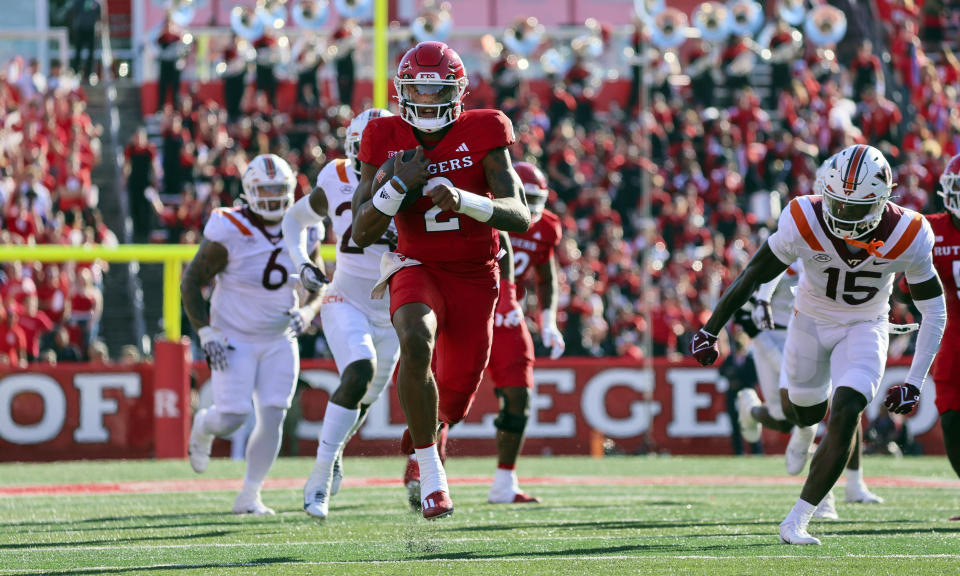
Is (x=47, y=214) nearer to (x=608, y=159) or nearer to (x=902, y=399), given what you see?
(x=608, y=159)

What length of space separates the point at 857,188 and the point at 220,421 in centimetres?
374

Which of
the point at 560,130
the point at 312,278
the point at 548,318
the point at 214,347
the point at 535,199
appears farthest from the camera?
the point at 560,130

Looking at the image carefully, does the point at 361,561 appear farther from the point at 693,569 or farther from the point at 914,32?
the point at 914,32

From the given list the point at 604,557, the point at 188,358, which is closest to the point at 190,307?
the point at 604,557

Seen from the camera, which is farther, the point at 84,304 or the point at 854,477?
the point at 84,304

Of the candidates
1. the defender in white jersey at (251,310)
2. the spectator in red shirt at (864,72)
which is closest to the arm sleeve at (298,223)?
the defender in white jersey at (251,310)

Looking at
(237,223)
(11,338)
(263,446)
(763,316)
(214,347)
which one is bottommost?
(11,338)

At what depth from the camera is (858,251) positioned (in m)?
6.67

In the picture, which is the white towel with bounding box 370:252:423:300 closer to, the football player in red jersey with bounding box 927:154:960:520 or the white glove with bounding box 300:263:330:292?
the white glove with bounding box 300:263:330:292

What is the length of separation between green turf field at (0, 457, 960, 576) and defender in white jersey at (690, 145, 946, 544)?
52 cm

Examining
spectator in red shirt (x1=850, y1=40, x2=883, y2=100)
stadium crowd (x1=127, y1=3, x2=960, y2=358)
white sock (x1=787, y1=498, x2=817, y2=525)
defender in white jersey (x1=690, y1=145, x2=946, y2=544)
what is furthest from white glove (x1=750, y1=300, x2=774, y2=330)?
spectator in red shirt (x1=850, y1=40, x2=883, y2=100)

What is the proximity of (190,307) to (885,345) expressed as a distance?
370 cm

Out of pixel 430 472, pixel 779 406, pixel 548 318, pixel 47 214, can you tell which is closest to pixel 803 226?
pixel 430 472

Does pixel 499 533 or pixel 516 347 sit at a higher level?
pixel 516 347
